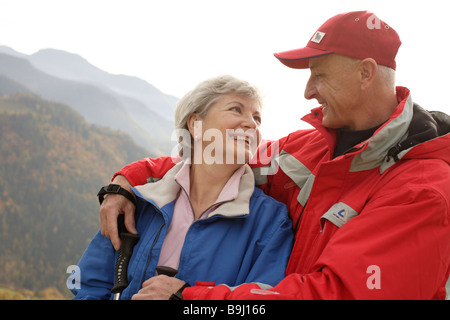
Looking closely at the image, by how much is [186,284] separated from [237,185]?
57 centimetres

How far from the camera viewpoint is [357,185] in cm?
159

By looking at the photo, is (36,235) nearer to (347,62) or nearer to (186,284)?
(186,284)

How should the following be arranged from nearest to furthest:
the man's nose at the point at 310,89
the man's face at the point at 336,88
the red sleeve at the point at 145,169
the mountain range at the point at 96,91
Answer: the man's face at the point at 336,88
the man's nose at the point at 310,89
the red sleeve at the point at 145,169
the mountain range at the point at 96,91

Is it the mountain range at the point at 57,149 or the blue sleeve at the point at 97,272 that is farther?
the mountain range at the point at 57,149

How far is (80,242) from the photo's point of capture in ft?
25.0

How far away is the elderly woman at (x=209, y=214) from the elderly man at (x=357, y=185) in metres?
0.11

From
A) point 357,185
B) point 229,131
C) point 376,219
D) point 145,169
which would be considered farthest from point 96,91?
point 376,219

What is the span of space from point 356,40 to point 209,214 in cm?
108

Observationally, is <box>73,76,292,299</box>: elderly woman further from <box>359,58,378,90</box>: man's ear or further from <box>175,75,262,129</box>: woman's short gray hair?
<box>359,58,378,90</box>: man's ear

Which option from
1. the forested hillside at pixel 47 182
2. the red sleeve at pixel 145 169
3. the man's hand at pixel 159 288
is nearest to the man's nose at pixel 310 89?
the red sleeve at pixel 145 169

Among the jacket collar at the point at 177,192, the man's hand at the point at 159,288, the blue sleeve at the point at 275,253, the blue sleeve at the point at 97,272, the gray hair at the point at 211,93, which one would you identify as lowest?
the blue sleeve at the point at 97,272

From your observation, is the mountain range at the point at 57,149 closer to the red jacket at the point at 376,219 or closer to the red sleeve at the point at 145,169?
the red sleeve at the point at 145,169

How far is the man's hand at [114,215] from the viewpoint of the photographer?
1868mm
